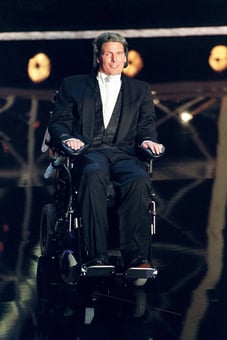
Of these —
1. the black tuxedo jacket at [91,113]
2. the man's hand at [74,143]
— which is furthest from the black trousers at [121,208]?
the black tuxedo jacket at [91,113]

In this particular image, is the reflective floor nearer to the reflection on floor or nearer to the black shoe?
the reflection on floor

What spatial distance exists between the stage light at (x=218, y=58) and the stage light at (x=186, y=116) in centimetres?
181

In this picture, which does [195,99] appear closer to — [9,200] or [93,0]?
[93,0]

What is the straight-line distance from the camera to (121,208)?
29.1ft

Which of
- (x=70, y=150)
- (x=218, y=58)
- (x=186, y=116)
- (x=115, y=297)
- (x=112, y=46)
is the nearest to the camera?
(x=115, y=297)

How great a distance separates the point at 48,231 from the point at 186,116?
489cm

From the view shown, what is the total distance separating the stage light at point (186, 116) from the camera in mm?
14070

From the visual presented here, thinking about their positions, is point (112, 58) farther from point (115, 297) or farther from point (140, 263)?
point (115, 297)

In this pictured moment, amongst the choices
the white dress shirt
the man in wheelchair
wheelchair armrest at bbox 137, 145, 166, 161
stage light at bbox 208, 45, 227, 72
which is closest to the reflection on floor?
the man in wheelchair

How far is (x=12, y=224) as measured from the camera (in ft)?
34.2

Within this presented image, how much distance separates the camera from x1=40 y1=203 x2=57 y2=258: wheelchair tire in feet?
31.2

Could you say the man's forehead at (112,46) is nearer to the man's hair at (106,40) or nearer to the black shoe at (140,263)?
the man's hair at (106,40)

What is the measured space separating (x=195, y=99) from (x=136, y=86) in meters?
5.43

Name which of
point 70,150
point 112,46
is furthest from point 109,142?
point 112,46
